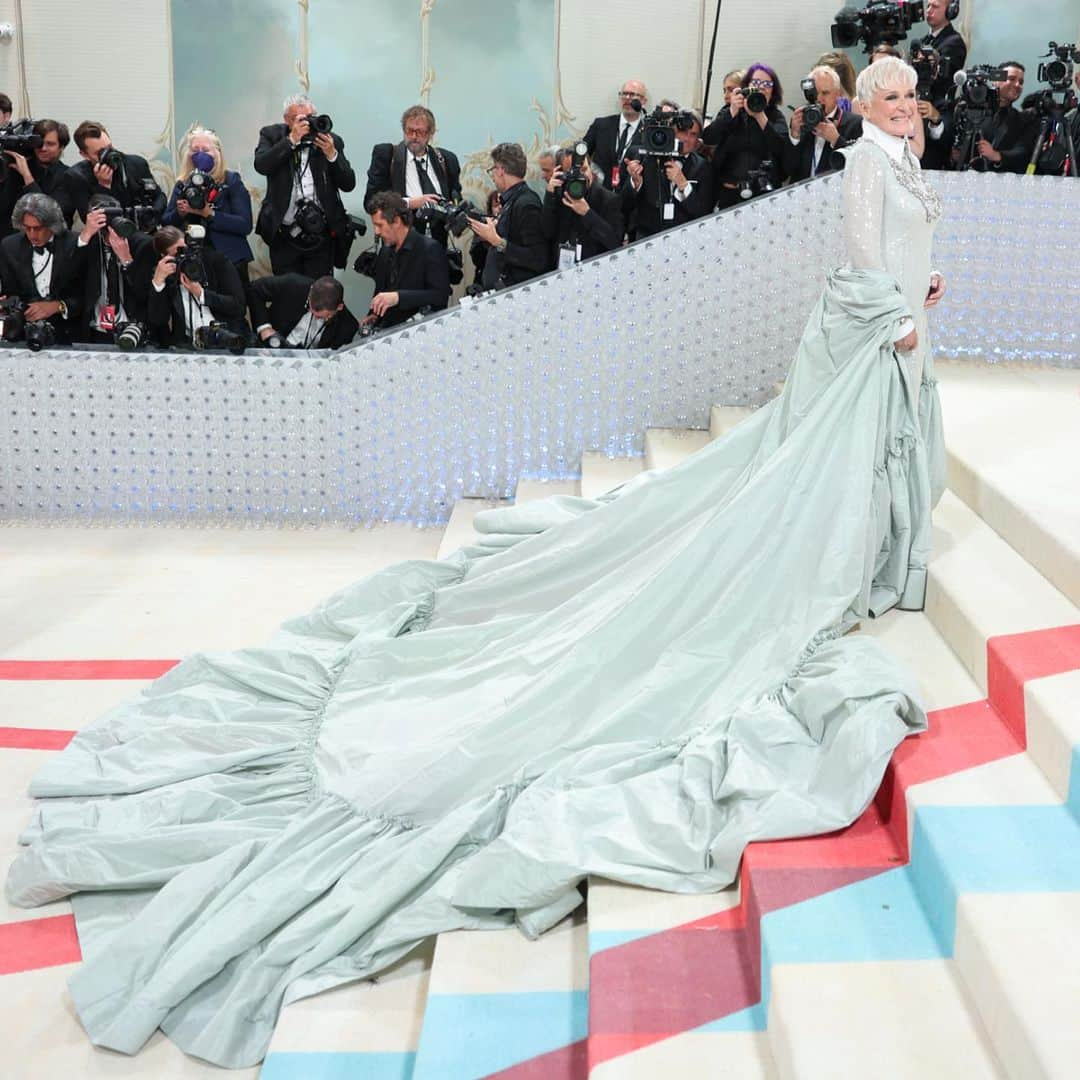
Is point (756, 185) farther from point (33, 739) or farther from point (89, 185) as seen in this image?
point (33, 739)

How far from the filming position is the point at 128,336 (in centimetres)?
570

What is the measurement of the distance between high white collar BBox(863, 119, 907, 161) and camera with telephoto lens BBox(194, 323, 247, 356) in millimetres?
3046

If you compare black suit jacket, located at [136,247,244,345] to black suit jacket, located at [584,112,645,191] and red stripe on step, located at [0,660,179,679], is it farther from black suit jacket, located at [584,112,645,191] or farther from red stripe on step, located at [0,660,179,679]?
red stripe on step, located at [0,660,179,679]

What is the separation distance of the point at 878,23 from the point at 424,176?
2081 millimetres

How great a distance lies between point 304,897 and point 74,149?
588cm

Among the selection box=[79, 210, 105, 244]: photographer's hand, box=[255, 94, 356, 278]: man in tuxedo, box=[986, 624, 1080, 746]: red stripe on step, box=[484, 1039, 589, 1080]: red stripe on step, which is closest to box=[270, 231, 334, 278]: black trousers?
box=[255, 94, 356, 278]: man in tuxedo

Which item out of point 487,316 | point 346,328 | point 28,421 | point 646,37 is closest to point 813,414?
point 487,316

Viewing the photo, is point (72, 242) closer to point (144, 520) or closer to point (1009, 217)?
point (144, 520)

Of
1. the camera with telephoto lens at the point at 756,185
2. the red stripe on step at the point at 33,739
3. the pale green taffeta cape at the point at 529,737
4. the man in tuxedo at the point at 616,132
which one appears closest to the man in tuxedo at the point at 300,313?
the man in tuxedo at the point at 616,132

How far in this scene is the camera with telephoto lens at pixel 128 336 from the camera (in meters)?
5.70

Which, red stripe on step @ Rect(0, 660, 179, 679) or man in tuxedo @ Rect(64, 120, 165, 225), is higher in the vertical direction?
man in tuxedo @ Rect(64, 120, 165, 225)

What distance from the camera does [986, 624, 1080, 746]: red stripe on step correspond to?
2682 millimetres

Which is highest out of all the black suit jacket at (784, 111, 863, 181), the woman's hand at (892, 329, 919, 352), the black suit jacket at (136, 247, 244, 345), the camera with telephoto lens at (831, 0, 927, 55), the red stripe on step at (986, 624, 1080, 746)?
the camera with telephoto lens at (831, 0, 927, 55)

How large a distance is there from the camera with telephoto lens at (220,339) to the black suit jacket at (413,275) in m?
0.59
